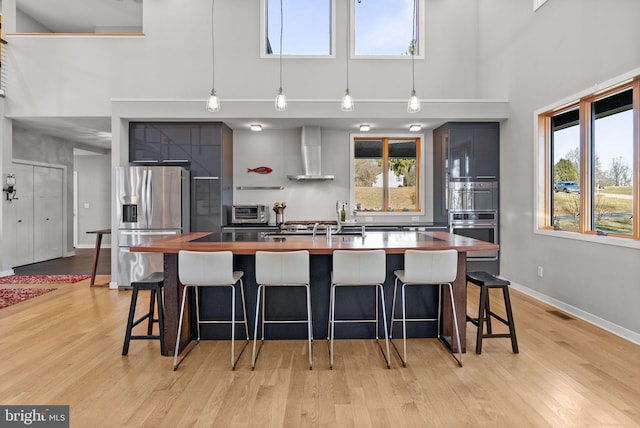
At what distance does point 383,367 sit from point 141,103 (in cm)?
473

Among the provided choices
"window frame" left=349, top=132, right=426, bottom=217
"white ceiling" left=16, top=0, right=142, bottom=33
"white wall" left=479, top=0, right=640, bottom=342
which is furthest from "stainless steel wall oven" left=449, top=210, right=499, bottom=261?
"white ceiling" left=16, top=0, right=142, bottom=33

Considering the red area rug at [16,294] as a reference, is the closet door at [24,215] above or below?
above

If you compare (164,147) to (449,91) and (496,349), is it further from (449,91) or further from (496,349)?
(496,349)

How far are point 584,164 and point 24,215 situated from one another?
351 inches

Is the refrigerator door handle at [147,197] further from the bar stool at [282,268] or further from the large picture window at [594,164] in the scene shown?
the large picture window at [594,164]

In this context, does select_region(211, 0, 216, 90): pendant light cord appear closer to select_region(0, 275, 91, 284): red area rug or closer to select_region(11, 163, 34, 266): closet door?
select_region(0, 275, 91, 284): red area rug

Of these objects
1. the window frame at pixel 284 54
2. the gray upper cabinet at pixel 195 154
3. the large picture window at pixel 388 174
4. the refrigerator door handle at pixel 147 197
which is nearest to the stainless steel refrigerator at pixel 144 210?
the refrigerator door handle at pixel 147 197

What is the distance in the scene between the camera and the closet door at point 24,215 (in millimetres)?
6871

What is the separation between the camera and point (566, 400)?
2264 mm

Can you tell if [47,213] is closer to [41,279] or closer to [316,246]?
[41,279]

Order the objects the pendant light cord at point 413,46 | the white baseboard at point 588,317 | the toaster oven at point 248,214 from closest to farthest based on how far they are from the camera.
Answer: the white baseboard at point 588,317 → the toaster oven at point 248,214 → the pendant light cord at point 413,46

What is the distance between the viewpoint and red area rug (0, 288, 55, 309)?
14.8 ft

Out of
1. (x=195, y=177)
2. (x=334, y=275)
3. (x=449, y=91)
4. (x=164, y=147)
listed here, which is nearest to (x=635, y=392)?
(x=334, y=275)

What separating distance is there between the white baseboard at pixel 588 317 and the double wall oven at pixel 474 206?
41.1 inches
